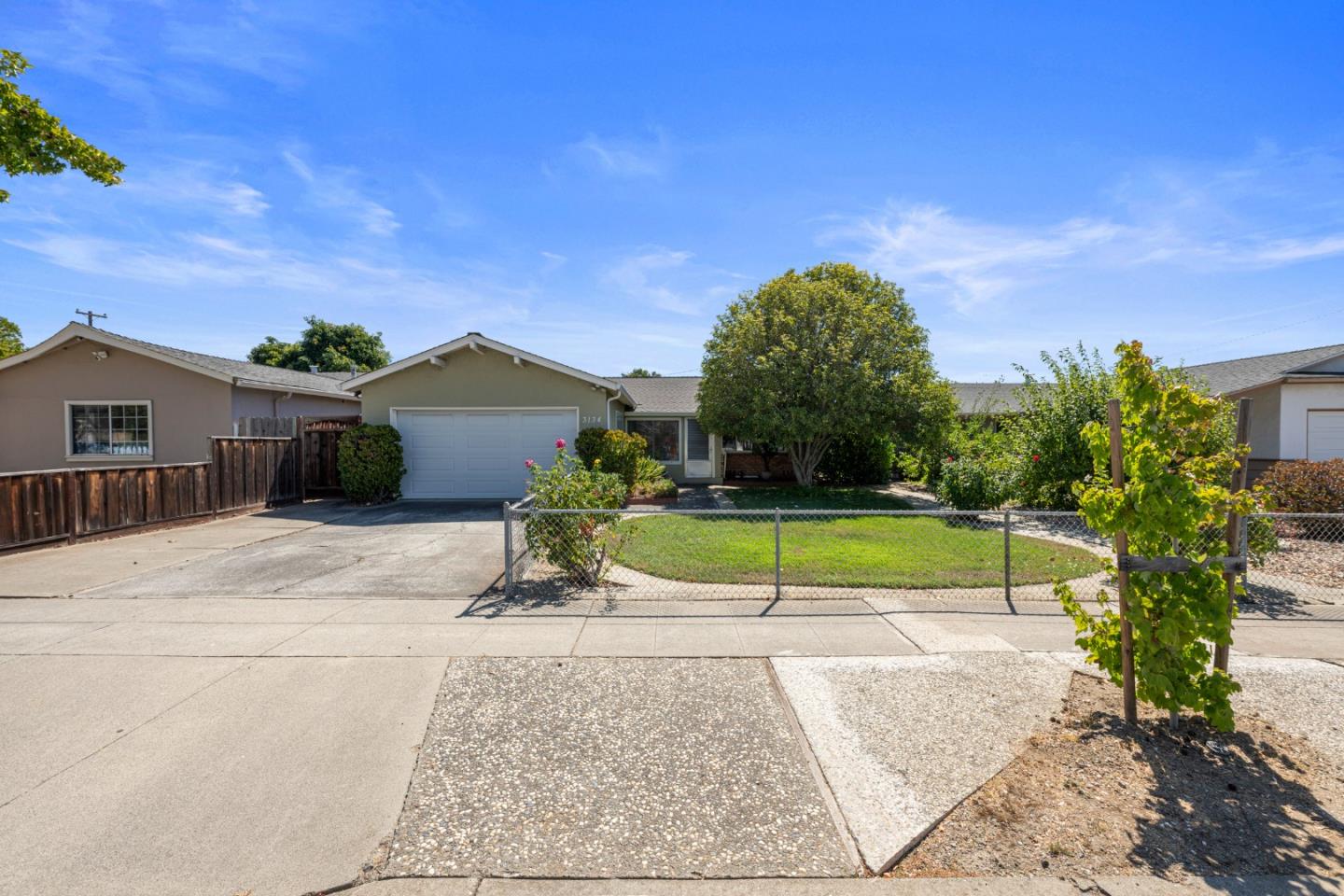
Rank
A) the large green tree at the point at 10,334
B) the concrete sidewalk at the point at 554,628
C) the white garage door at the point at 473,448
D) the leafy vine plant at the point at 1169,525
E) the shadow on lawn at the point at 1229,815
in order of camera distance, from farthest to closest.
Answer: the large green tree at the point at 10,334 → the white garage door at the point at 473,448 → the concrete sidewalk at the point at 554,628 → the leafy vine plant at the point at 1169,525 → the shadow on lawn at the point at 1229,815

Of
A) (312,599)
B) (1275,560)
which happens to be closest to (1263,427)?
(1275,560)

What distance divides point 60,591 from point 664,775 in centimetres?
787

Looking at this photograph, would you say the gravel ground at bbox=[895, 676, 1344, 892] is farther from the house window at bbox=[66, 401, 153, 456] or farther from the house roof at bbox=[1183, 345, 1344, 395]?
the house window at bbox=[66, 401, 153, 456]

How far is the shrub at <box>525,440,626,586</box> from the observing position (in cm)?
740

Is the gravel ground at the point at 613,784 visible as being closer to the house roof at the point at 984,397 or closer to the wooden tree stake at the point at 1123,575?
the wooden tree stake at the point at 1123,575

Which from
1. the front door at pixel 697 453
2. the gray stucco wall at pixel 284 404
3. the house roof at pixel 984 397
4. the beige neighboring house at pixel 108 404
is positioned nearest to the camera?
the beige neighboring house at pixel 108 404

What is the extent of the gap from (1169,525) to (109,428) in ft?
68.8

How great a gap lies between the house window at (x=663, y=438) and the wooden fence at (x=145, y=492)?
392 inches

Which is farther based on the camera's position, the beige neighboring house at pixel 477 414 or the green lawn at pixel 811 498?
the beige neighboring house at pixel 477 414

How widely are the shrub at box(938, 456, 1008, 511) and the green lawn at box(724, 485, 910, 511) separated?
51.4 inches

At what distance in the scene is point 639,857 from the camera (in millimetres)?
2703

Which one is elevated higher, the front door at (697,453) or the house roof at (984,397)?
the house roof at (984,397)

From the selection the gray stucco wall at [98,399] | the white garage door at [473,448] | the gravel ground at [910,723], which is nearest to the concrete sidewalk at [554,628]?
the gravel ground at [910,723]

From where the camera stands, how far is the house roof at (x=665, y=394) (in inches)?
795
